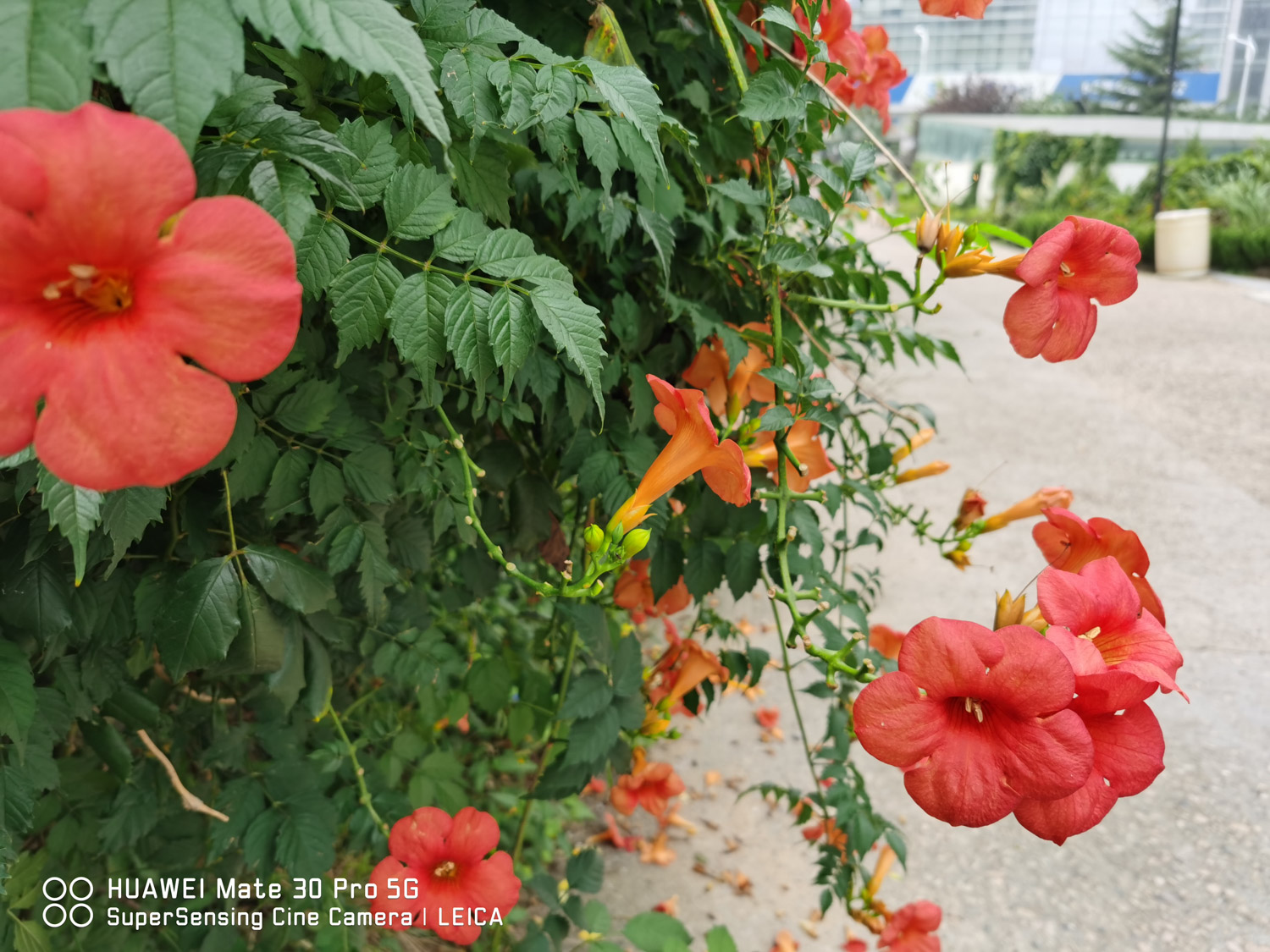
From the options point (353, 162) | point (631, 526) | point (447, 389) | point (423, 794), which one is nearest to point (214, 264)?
point (353, 162)

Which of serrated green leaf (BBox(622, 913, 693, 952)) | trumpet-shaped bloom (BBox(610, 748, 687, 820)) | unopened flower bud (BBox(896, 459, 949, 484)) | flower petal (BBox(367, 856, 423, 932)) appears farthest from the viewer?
trumpet-shaped bloom (BBox(610, 748, 687, 820))

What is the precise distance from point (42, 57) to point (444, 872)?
4.24ft

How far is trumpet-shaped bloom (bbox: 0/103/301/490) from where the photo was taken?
16.5 inches

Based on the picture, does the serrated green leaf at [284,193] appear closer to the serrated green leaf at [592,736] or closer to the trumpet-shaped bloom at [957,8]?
the trumpet-shaped bloom at [957,8]

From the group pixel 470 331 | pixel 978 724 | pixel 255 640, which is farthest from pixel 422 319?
pixel 978 724

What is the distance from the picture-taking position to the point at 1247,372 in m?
6.69

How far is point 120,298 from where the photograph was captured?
1.56ft

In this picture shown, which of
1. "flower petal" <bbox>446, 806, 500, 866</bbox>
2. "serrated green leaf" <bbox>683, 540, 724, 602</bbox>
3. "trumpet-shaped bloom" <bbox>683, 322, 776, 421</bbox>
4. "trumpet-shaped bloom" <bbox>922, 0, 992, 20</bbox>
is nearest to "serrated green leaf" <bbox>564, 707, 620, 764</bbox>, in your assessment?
"flower petal" <bbox>446, 806, 500, 866</bbox>

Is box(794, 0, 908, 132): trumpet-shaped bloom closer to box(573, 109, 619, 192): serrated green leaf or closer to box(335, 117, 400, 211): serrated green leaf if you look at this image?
box(573, 109, 619, 192): serrated green leaf

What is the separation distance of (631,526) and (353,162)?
0.44 m

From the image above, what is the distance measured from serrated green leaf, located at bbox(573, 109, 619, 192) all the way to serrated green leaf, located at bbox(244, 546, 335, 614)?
573 mm

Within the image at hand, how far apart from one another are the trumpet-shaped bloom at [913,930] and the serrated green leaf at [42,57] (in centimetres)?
188

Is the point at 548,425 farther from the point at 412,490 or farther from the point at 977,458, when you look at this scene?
the point at 977,458

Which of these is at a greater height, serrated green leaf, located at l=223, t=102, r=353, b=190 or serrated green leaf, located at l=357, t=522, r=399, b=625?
serrated green leaf, located at l=223, t=102, r=353, b=190
